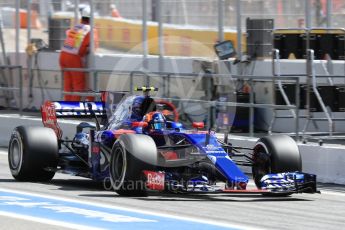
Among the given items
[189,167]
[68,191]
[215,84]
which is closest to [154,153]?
[189,167]

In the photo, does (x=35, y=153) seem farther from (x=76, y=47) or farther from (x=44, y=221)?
(x=76, y=47)

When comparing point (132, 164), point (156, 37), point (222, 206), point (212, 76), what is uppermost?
point (156, 37)

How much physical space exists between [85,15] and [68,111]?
8547 millimetres

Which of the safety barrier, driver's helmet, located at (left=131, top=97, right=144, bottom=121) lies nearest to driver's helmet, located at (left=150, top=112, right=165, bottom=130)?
driver's helmet, located at (left=131, top=97, right=144, bottom=121)

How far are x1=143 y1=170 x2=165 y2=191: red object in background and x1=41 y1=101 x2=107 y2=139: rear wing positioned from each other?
130 inches

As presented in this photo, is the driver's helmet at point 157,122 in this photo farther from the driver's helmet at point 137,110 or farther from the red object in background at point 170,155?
the red object in background at point 170,155

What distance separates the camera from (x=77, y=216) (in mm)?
11086

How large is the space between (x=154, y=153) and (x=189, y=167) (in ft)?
2.08

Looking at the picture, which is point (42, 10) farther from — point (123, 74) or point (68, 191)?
point (68, 191)

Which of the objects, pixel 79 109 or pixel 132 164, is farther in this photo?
pixel 79 109

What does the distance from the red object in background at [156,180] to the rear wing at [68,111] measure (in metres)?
3.29

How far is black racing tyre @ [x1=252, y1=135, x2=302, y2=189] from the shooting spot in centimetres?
1349

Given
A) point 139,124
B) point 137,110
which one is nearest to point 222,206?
point 139,124

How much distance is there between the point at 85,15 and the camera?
2414 cm
